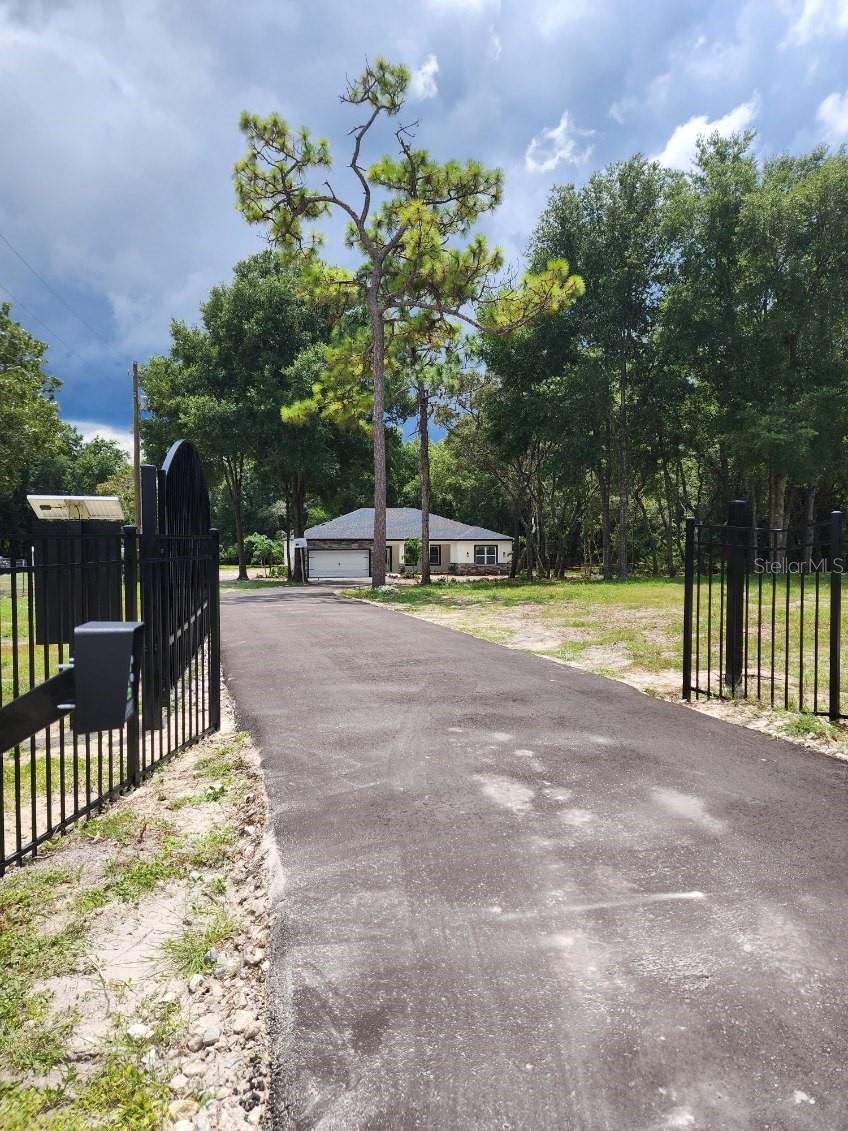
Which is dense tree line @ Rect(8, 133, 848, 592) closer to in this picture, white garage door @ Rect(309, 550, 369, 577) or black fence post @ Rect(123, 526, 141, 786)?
white garage door @ Rect(309, 550, 369, 577)

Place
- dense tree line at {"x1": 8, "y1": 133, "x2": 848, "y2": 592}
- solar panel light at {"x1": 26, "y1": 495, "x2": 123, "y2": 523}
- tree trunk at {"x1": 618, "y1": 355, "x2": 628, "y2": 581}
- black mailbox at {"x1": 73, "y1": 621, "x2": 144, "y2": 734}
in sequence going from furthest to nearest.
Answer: tree trunk at {"x1": 618, "y1": 355, "x2": 628, "y2": 581} → dense tree line at {"x1": 8, "y1": 133, "x2": 848, "y2": 592} → solar panel light at {"x1": 26, "y1": 495, "x2": 123, "y2": 523} → black mailbox at {"x1": 73, "y1": 621, "x2": 144, "y2": 734}

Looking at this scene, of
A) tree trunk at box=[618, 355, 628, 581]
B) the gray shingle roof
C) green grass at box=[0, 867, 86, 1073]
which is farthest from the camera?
the gray shingle roof

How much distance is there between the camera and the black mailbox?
3355 mm

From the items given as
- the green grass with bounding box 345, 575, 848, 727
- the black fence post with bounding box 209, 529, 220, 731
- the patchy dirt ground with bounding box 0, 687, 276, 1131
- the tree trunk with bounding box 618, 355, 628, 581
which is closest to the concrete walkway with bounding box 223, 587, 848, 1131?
the patchy dirt ground with bounding box 0, 687, 276, 1131

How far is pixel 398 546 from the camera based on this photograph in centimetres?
4559

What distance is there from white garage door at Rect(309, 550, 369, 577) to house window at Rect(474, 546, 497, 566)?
7.51 meters

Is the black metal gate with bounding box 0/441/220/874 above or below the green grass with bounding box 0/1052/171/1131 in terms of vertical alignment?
above

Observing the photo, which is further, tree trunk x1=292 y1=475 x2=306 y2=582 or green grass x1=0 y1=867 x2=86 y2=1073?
tree trunk x1=292 y1=475 x2=306 y2=582

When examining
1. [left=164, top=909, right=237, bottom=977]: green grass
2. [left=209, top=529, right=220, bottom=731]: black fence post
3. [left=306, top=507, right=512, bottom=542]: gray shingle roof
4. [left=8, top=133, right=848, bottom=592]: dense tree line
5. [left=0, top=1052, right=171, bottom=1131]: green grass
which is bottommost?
[left=0, top=1052, right=171, bottom=1131]: green grass

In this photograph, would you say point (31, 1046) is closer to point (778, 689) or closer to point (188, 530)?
point (188, 530)

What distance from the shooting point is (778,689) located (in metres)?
7.75

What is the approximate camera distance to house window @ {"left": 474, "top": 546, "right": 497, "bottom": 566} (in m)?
46.0

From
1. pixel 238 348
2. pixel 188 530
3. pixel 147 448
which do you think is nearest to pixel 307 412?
pixel 238 348

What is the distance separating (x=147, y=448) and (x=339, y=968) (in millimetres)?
38097
